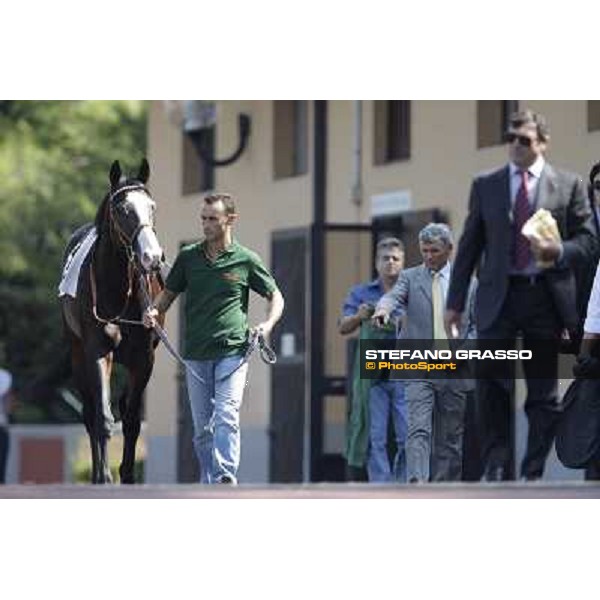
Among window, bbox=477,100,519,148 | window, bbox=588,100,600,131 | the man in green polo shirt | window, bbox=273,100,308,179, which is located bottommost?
the man in green polo shirt

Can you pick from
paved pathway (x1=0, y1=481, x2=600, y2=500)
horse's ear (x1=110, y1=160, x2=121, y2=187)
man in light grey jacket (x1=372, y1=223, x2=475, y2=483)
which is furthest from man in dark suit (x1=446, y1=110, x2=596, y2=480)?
horse's ear (x1=110, y1=160, x2=121, y2=187)

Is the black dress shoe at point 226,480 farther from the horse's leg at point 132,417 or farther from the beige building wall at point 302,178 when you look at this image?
the beige building wall at point 302,178

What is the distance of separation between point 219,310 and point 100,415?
1332 millimetres

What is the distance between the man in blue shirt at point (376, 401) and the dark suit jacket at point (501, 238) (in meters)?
0.92

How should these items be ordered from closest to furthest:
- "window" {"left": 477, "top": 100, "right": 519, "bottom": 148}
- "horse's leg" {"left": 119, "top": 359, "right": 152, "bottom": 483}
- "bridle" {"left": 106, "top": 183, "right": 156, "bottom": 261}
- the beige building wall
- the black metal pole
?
"bridle" {"left": 106, "top": 183, "right": 156, "bottom": 261}, "horse's leg" {"left": 119, "top": 359, "right": 152, "bottom": 483}, the beige building wall, the black metal pole, "window" {"left": 477, "top": 100, "right": 519, "bottom": 148}

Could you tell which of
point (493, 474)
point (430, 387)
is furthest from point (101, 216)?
point (493, 474)

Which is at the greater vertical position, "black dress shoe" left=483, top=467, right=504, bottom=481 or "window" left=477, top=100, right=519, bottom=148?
"window" left=477, top=100, right=519, bottom=148

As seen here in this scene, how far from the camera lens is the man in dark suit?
618 inches

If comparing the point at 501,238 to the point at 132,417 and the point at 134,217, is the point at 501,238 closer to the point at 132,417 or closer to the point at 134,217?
the point at 134,217

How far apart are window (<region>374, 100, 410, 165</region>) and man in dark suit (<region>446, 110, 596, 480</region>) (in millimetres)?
5828

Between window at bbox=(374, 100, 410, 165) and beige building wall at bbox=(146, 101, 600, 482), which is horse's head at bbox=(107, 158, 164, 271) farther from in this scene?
window at bbox=(374, 100, 410, 165)
